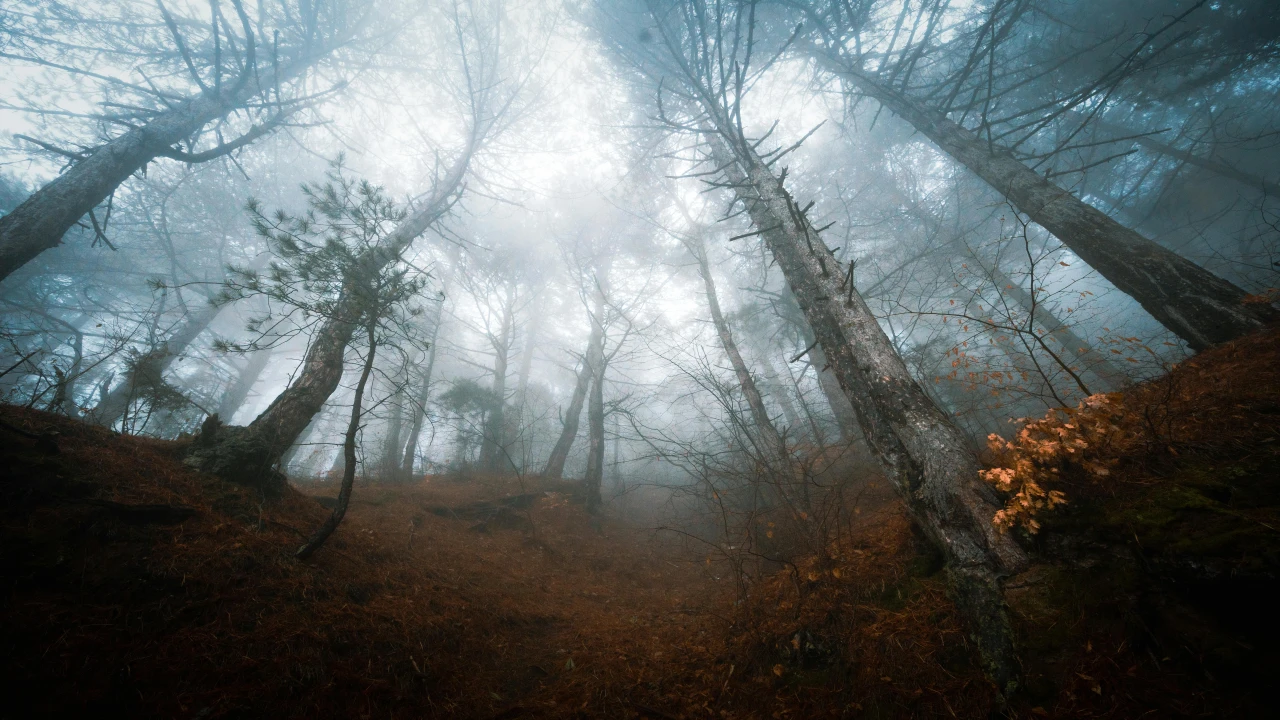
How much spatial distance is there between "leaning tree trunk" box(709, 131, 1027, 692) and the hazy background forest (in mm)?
23

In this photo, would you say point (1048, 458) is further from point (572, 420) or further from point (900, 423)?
point (572, 420)

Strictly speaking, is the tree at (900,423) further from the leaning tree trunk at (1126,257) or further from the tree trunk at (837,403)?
the tree trunk at (837,403)

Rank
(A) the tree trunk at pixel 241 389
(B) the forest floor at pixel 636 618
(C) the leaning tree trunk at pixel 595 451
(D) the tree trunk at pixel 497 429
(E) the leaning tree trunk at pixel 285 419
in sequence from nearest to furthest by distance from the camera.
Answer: (B) the forest floor at pixel 636 618 < (E) the leaning tree trunk at pixel 285 419 < (C) the leaning tree trunk at pixel 595 451 < (D) the tree trunk at pixel 497 429 < (A) the tree trunk at pixel 241 389

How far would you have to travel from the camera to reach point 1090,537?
221cm

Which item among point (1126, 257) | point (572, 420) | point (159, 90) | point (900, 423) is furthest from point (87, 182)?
point (1126, 257)

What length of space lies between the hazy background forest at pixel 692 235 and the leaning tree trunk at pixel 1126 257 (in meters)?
0.04

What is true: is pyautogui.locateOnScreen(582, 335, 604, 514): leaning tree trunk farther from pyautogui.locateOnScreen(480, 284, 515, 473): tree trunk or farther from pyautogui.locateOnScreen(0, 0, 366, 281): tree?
pyautogui.locateOnScreen(0, 0, 366, 281): tree

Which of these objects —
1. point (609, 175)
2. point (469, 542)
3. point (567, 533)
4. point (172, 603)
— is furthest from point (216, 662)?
point (609, 175)

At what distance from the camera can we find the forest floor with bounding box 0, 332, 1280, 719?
179 cm

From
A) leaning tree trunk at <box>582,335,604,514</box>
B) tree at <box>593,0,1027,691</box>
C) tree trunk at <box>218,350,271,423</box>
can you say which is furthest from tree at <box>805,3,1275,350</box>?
tree trunk at <box>218,350,271,423</box>

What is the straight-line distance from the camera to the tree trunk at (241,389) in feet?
55.8

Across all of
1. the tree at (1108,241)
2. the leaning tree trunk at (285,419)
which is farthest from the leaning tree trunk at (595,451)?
the tree at (1108,241)

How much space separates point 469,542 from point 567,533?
7.06 feet

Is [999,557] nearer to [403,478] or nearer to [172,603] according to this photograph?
[172,603]
